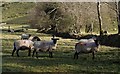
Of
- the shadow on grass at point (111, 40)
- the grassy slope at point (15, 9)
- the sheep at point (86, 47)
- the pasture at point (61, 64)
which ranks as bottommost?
the pasture at point (61, 64)

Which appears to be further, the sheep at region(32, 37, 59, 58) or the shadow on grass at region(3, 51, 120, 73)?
the sheep at region(32, 37, 59, 58)

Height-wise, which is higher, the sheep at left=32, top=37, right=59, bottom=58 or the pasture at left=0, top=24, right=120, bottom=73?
the sheep at left=32, top=37, right=59, bottom=58

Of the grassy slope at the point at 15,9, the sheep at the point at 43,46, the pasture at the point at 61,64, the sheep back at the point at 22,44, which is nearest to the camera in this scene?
the pasture at the point at 61,64

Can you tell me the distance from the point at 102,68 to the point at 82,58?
3.93 metres

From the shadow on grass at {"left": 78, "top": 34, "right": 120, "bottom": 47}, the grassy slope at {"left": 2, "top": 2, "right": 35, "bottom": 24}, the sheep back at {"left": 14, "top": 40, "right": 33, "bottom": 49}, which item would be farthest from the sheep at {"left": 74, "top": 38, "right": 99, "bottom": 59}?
the grassy slope at {"left": 2, "top": 2, "right": 35, "bottom": 24}

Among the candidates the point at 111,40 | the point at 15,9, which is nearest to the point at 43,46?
the point at 111,40

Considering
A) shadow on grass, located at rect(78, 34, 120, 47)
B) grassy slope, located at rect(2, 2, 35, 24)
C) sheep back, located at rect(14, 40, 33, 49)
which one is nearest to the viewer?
sheep back, located at rect(14, 40, 33, 49)

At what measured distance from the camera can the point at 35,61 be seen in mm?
20734

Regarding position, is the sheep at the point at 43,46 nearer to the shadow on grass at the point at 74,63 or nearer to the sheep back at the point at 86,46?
the shadow on grass at the point at 74,63

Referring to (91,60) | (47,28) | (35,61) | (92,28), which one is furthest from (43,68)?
(47,28)

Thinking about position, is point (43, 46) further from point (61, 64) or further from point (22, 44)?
point (61, 64)

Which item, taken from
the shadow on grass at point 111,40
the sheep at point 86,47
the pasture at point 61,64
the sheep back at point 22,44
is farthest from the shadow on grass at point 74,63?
the shadow on grass at point 111,40

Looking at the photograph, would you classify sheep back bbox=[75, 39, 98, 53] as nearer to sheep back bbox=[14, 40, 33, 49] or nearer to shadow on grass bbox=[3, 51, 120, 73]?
shadow on grass bbox=[3, 51, 120, 73]

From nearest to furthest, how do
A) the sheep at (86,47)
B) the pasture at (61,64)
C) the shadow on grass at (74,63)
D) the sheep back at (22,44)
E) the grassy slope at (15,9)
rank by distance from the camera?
1. the pasture at (61,64)
2. the shadow on grass at (74,63)
3. the sheep at (86,47)
4. the sheep back at (22,44)
5. the grassy slope at (15,9)
